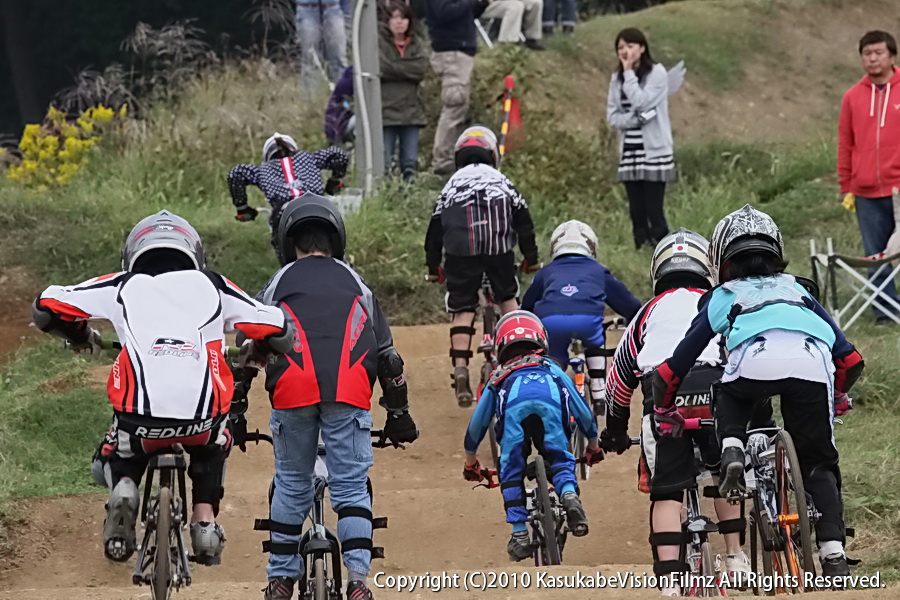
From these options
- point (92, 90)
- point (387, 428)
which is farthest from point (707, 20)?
point (387, 428)

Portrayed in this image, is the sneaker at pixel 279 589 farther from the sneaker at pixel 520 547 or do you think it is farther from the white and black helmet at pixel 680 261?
the white and black helmet at pixel 680 261

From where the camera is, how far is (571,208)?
54.9 feet

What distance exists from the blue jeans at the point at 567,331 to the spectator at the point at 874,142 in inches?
151

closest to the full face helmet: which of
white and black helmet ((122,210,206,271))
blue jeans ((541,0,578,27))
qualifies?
white and black helmet ((122,210,206,271))

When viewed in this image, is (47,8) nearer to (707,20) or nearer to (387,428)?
(707,20)

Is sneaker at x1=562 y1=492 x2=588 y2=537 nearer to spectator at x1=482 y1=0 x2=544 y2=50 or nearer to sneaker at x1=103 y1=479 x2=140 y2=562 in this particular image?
sneaker at x1=103 y1=479 x2=140 y2=562

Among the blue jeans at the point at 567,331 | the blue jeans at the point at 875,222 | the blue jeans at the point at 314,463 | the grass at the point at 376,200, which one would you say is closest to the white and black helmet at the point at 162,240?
the blue jeans at the point at 314,463

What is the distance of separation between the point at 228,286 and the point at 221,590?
166 centimetres

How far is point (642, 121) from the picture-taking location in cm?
1440

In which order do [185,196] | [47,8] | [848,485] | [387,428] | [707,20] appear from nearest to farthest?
[387,428], [848,485], [185,196], [47,8], [707,20]

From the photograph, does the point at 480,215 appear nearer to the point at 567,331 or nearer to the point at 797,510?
the point at 567,331

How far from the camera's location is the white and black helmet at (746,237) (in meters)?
→ 6.51

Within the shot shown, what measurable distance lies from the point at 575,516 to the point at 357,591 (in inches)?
61.9

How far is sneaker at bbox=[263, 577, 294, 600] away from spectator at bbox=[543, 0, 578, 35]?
1468 centimetres
